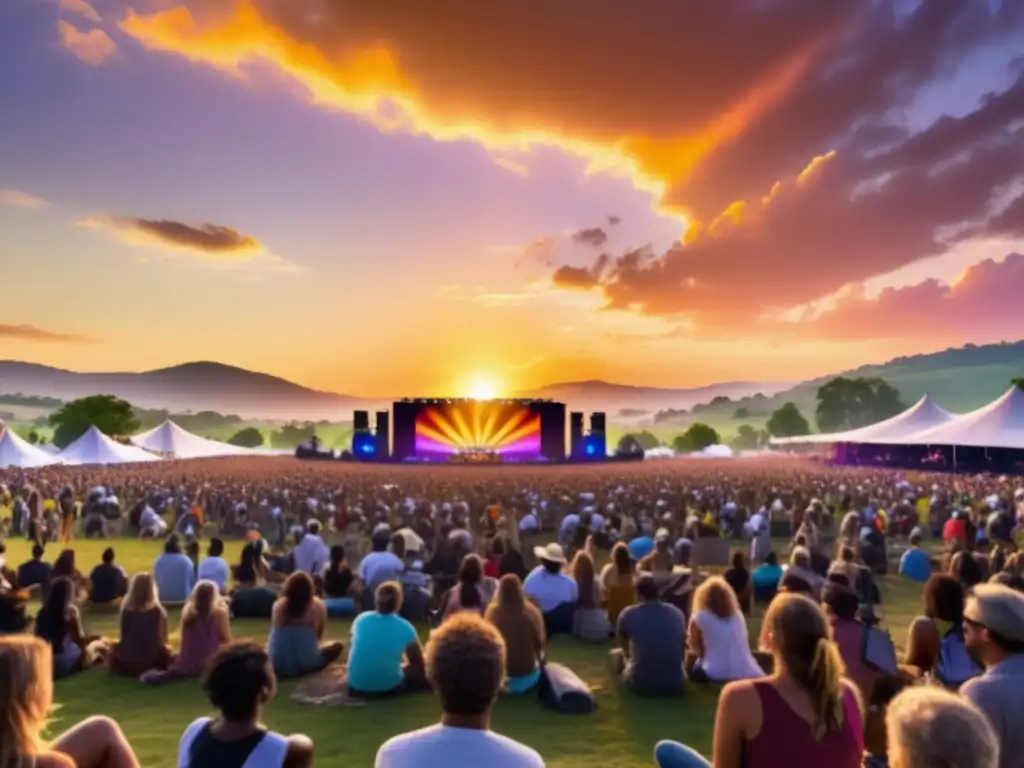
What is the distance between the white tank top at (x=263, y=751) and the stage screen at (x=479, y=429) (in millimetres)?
56563

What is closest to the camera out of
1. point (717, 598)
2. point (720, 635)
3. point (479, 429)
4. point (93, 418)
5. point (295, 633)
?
point (717, 598)

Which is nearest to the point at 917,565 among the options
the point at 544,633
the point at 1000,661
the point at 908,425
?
the point at 544,633

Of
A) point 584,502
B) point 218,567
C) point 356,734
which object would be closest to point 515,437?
point 584,502

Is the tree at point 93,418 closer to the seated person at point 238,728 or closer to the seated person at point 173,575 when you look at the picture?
the seated person at point 173,575

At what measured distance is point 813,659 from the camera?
2.46 meters

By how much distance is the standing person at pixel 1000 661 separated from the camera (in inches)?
109

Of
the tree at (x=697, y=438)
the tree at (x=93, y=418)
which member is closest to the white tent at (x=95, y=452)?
the tree at (x=93, y=418)

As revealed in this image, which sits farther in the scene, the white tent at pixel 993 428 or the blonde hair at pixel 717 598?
the white tent at pixel 993 428

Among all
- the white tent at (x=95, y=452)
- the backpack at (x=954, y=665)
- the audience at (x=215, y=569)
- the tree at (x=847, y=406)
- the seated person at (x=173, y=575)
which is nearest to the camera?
the backpack at (x=954, y=665)

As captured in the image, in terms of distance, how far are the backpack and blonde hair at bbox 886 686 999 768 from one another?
3204 millimetres

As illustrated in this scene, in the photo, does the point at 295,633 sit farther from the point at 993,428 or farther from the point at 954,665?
the point at 993,428

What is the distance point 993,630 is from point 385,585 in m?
4.38

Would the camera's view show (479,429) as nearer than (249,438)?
Yes

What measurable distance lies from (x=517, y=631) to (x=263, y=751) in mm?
3797
